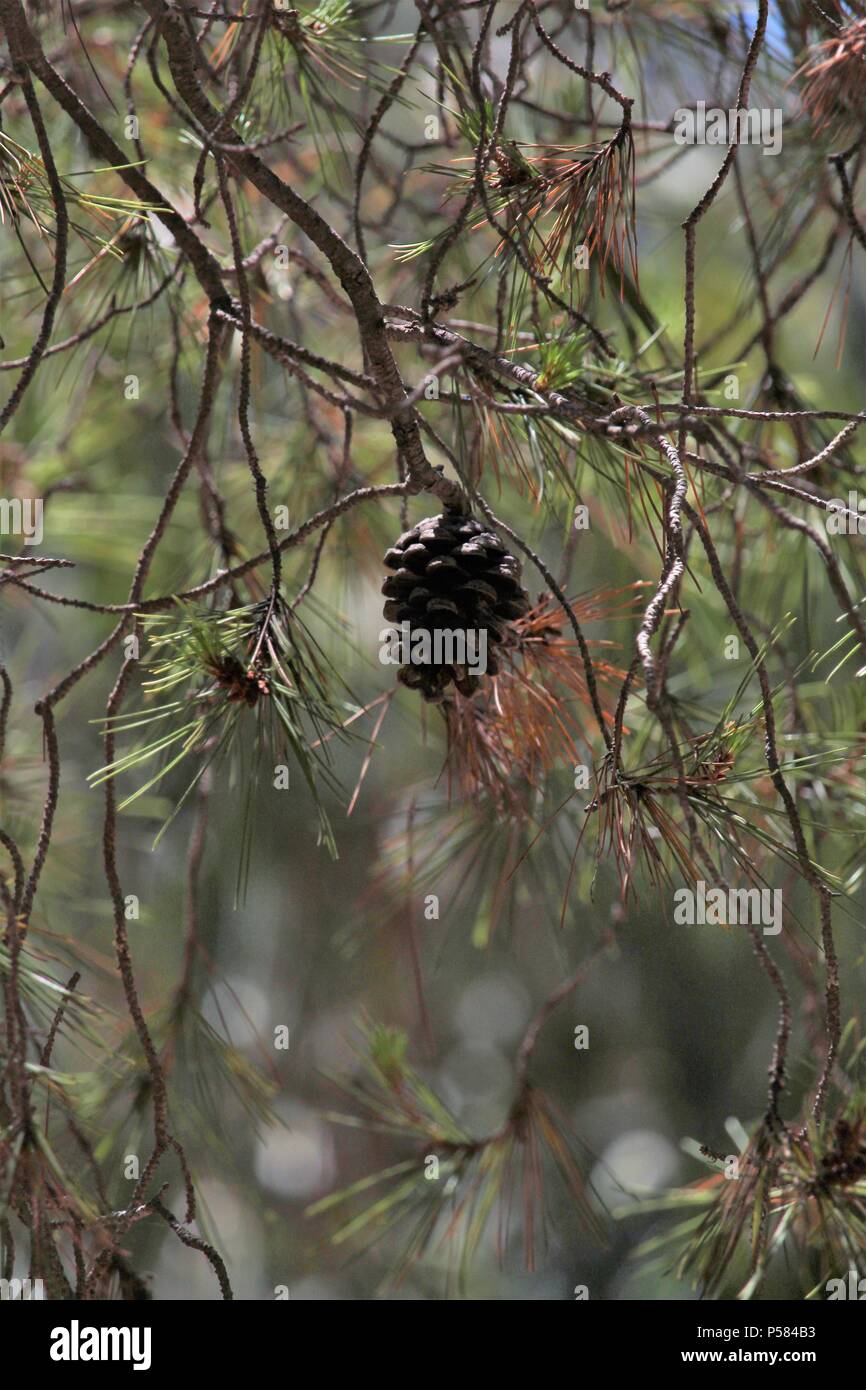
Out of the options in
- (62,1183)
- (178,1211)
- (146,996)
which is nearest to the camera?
(62,1183)

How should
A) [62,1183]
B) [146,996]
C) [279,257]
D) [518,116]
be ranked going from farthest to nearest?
1. [146,996]
2. [518,116]
3. [279,257]
4. [62,1183]

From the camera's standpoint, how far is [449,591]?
16.4 inches

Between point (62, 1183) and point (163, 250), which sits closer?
point (62, 1183)

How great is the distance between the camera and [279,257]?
58cm

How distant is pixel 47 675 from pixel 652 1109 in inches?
30.5

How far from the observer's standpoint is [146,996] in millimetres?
1072

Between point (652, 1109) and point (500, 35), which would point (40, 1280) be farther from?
point (652, 1109)

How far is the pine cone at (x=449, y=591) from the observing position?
42 centimetres

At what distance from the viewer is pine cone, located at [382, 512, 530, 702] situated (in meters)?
0.42

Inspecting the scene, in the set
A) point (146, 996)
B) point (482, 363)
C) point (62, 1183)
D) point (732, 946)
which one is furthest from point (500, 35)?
point (732, 946)

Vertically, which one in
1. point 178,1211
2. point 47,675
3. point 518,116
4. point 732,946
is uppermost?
point 518,116
